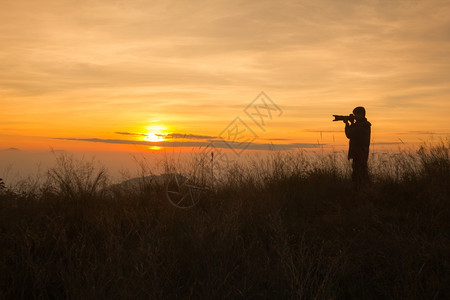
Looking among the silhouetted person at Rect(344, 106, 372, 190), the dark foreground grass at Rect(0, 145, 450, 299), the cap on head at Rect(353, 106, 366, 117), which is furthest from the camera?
the cap on head at Rect(353, 106, 366, 117)

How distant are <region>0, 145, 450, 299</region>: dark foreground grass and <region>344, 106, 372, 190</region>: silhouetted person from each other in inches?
12.3

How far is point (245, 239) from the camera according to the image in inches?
205

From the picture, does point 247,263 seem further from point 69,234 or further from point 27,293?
point 69,234

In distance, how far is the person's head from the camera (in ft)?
25.9

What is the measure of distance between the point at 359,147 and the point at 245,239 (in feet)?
12.3

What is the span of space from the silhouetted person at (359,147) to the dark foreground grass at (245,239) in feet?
1.03

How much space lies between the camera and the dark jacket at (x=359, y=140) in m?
7.72

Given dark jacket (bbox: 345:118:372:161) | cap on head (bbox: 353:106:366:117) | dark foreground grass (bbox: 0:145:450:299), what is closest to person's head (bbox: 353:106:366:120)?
cap on head (bbox: 353:106:366:117)

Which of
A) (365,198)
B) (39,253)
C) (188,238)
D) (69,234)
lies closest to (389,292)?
(188,238)

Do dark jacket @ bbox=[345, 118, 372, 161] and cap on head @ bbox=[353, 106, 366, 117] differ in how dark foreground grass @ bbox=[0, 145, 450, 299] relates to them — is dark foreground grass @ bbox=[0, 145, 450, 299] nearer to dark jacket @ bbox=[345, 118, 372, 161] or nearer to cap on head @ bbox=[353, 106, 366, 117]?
dark jacket @ bbox=[345, 118, 372, 161]

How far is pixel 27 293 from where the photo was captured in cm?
379

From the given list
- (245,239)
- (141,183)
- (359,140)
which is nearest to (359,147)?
(359,140)

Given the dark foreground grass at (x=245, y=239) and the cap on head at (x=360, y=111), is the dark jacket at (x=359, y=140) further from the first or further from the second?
the dark foreground grass at (x=245, y=239)

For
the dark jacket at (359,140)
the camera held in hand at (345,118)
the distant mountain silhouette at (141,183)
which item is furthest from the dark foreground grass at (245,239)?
the camera held in hand at (345,118)
